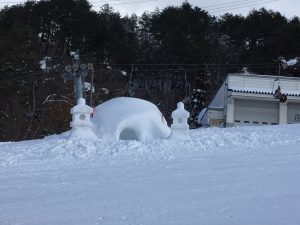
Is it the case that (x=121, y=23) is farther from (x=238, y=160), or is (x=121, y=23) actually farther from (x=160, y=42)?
(x=238, y=160)

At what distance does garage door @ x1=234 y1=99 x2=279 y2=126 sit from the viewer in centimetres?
3384

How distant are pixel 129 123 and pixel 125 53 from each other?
26.9 meters

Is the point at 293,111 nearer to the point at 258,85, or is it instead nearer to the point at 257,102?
the point at 257,102

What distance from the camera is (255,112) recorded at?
3400cm

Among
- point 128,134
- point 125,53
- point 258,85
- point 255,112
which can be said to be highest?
point 125,53

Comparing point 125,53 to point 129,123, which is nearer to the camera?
→ point 129,123

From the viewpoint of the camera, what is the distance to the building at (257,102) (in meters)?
33.2

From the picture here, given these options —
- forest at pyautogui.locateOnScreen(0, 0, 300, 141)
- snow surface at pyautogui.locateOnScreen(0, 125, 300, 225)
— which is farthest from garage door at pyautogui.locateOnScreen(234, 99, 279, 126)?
snow surface at pyautogui.locateOnScreen(0, 125, 300, 225)

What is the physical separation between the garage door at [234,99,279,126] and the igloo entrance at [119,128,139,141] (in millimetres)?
17398

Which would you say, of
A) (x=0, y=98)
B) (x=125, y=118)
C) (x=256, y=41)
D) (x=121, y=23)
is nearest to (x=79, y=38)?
(x=121, y=23)

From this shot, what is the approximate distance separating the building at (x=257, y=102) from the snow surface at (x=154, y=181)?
16180 millimetres

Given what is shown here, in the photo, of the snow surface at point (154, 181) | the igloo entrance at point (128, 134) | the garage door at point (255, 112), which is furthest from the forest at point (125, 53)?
the snow surface at point (154, 181)

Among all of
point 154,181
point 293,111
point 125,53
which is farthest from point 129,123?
point 125,53

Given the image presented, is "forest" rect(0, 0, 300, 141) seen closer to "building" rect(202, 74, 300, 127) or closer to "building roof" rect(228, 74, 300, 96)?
"building" rect(202, 74, 300, 127)
